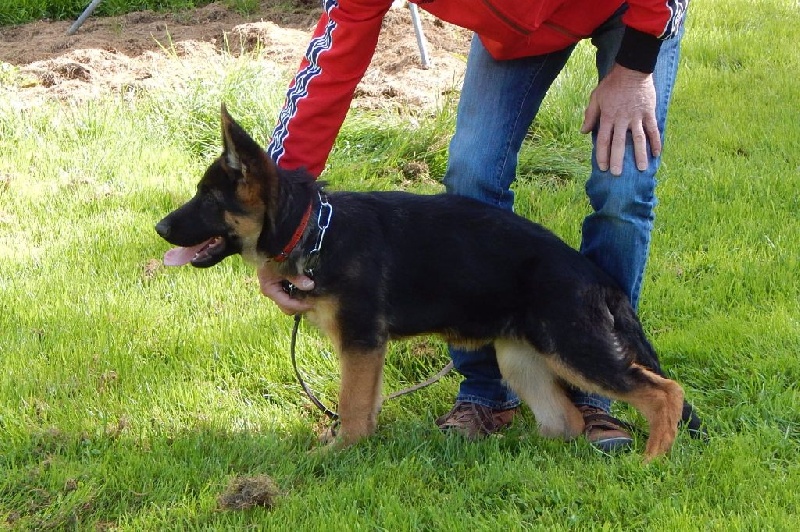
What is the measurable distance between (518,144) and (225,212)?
4.53 feet

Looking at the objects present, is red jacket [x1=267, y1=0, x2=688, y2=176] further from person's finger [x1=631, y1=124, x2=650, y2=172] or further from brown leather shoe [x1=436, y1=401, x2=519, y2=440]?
brown leather shoe [x1=436, y1=401, x2=519, y2=440]

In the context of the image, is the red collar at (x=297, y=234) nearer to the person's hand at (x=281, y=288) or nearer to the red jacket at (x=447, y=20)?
the person's hand at (x=281, y=288)

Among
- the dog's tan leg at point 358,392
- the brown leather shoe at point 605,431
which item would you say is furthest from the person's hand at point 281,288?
the brown leather shoe at point 605,431

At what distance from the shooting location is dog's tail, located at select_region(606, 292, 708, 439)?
12.9ft

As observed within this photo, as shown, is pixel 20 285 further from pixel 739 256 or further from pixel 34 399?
pixel 739 256

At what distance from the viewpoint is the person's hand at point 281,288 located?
12.8 ft

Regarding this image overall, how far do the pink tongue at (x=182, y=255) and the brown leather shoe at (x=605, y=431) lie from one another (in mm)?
1939

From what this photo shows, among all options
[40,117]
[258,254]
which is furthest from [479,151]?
[40,117]

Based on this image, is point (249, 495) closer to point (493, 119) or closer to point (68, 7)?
point (493, 119)

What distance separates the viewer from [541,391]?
13.9 feet

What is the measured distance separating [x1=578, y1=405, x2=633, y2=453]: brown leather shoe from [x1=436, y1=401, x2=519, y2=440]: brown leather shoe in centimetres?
40

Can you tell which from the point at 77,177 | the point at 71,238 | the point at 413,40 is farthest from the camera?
the point at 413,40

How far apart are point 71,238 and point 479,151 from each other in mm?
3205

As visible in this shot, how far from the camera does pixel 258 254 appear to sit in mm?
3941
